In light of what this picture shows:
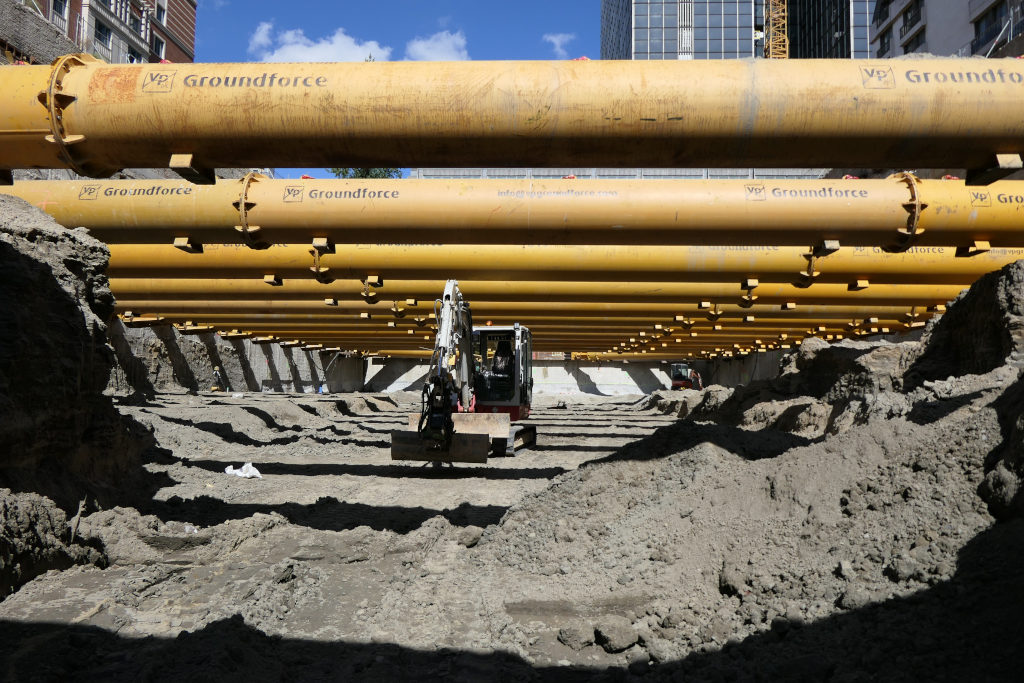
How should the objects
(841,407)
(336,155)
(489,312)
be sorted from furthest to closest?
(489,312) → (841,407) → (336,155)

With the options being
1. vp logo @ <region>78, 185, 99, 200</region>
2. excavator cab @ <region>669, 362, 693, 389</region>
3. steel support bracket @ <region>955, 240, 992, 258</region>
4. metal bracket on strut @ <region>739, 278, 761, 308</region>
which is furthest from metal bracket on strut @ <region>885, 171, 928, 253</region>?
excavator cab @ <region>669, 362, 693, 389</region>

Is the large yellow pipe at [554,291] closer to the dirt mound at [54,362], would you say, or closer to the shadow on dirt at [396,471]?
the shadow on dirt at [396,471]

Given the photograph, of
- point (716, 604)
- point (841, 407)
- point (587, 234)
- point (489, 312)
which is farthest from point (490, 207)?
point (841, 407)

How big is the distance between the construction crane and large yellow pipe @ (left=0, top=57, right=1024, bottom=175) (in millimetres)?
89129

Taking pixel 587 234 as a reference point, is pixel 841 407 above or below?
below

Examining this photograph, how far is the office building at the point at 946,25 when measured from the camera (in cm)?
3219

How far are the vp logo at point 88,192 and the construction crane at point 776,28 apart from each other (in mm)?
88775

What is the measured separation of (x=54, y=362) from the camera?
6742mm

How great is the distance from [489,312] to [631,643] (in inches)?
429

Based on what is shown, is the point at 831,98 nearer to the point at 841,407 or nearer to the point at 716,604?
the point at 716,604

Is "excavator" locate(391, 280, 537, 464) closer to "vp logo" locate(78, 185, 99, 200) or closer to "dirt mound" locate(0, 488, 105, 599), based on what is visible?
"dirt mound" locate(0, 488, 105, 599)

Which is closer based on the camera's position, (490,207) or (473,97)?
(473,97)

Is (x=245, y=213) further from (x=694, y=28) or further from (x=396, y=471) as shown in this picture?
(x=694, y=28)

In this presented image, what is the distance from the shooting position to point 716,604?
4656 mm
